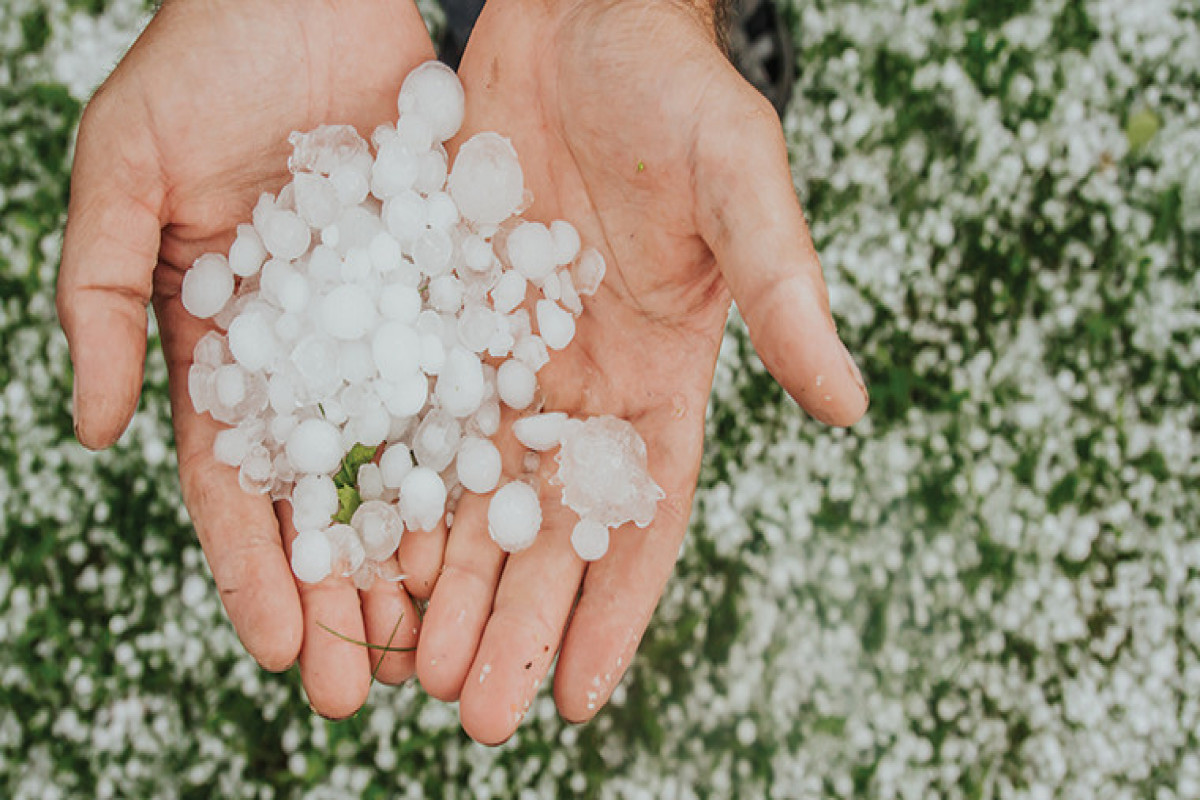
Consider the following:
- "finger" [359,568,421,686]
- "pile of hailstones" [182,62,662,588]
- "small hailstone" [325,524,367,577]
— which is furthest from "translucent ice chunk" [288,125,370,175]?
"finger" [359,568,421,686]

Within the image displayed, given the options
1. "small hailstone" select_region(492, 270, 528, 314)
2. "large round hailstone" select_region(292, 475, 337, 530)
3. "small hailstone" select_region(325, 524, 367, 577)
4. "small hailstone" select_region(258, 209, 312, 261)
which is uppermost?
"small hailstone" select_region(258, 209, 312, 261)

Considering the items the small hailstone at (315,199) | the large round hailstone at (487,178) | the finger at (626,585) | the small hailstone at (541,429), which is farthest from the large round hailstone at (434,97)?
the finger at (626,585)

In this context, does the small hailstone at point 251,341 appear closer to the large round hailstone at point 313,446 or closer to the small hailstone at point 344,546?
the large round hailstone at point 313,446

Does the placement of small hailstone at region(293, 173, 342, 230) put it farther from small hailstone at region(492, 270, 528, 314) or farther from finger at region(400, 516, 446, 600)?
finger at region(400, 516, 446, 600)

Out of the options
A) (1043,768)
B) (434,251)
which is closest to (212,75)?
(434,251)

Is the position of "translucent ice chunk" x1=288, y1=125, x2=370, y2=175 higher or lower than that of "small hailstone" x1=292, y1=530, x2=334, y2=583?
higher

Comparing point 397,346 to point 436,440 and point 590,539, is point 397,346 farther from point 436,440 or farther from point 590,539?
point 590,539

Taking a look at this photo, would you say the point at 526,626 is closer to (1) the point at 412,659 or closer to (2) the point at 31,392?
(1) the point at 412,659
